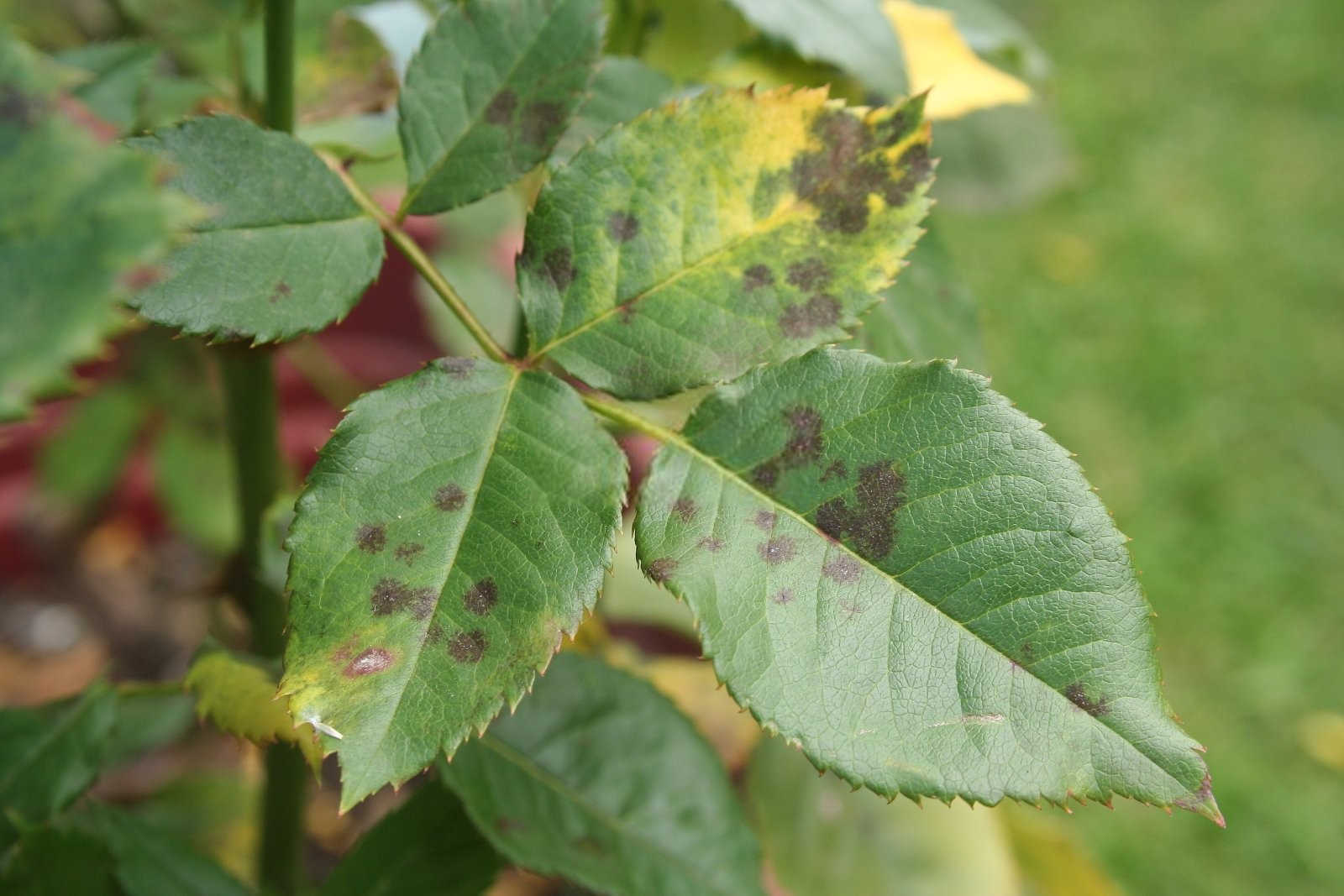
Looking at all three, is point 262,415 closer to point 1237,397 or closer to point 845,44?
point 845,44

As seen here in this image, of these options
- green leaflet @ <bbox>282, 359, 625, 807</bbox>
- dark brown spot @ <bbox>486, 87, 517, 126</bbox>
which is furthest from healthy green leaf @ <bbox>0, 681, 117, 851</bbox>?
dark brown spot @ <bbox>486, 87, 517, 126</bbox>

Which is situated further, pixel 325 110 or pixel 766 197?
pixel 325 110

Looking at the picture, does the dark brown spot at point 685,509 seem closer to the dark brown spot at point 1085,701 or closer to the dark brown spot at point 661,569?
the dark brown spot at point 661,569

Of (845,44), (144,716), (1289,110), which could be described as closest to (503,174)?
(845,44)

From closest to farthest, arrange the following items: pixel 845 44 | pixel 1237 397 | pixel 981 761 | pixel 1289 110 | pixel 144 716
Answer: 1. pixel 981 761
2. pixel 845 44
3. pixel 144 716
4. pixel 1237 397
5. pixel 1289 110

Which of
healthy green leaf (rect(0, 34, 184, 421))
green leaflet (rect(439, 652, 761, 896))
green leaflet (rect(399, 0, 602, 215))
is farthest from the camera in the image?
green leaflet (rect(439, 652, 761, 896))

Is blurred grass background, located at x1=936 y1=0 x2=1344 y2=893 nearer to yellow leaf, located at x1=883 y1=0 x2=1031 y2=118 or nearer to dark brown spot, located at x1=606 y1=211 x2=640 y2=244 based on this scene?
yellow leaf, located at x1=883 y1=0 x2=1031 y2=118

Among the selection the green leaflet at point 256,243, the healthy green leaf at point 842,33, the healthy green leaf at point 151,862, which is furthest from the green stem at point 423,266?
the healthy green leaf at point 151,862
